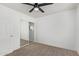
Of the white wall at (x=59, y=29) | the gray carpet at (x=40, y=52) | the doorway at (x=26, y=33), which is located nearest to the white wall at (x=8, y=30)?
the gray carpet at (x=40, y=52)

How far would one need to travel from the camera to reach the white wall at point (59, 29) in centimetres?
509

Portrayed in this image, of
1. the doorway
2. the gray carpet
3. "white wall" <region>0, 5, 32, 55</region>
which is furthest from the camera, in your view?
the doorway

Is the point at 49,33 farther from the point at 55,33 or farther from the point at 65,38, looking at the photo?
the point at 65,38

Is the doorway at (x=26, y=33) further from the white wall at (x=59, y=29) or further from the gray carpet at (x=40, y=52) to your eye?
the gray carpet at (x=40, y=52)

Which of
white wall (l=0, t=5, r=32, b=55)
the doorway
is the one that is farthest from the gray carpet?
the doorway

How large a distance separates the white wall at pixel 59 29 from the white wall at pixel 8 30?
7.51 feet

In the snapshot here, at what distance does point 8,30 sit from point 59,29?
3.08 m

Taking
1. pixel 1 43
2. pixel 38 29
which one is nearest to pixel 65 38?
pixel 38 29

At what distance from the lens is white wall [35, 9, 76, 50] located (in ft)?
16.7

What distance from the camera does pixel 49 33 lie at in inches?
236

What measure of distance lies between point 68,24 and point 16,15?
2.88 meters

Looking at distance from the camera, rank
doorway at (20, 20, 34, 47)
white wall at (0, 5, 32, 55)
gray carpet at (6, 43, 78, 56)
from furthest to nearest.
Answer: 1. doorway at (20, 20, 34, 47)
2. gray carpet at (6, 43, 78, 56)
3. white wall at (0, 5, 32, 55)

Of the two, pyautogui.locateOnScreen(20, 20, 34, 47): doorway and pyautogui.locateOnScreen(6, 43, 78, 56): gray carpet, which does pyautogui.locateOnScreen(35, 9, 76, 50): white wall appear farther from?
pyautogui.locateOnScreen(6, 43, 78, 56): gray carpet

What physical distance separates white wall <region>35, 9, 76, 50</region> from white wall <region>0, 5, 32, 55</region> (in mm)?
2289
